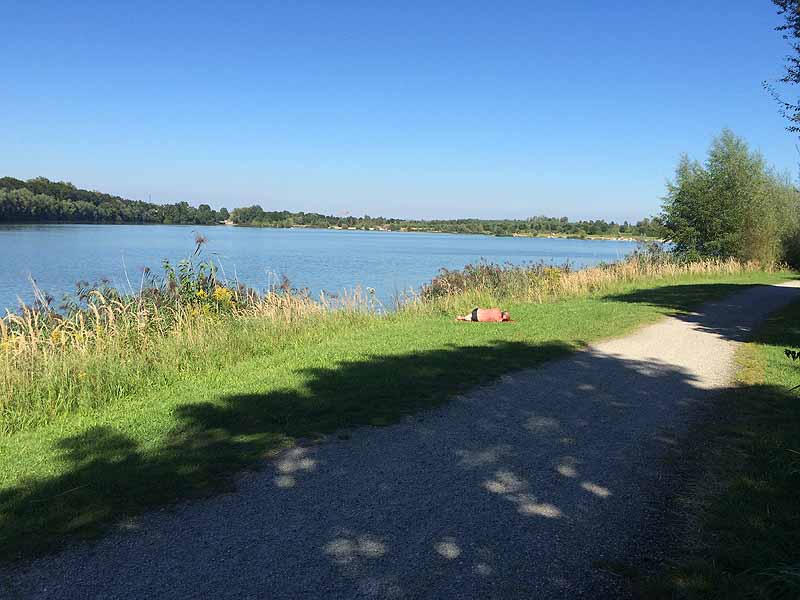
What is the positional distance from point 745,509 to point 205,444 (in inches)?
164

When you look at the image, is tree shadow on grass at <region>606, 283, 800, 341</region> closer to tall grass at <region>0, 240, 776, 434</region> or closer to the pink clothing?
tall grass at <region>0, 240, 776, 434</region>

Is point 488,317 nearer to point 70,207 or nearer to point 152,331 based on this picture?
point 152,331

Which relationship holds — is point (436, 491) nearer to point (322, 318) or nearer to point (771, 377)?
point (771, 377)

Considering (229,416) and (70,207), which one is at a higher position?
(70,207)

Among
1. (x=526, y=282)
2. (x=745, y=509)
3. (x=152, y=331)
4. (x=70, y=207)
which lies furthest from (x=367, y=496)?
(x=70, y=207)

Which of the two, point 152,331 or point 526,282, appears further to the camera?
point 526,282

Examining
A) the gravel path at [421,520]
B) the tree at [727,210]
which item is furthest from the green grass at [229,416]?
the tree at [727,210]

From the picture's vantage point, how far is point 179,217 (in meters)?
85.8

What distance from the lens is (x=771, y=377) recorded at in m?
7.84

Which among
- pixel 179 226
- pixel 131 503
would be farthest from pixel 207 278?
pixel 179 226

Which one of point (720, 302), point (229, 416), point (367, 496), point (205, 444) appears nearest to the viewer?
point (367, 496)

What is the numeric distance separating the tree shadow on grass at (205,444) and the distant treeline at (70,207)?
55.6 meters

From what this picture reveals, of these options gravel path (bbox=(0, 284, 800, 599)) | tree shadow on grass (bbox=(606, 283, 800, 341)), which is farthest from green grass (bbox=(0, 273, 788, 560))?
tree shadow on grass (bbox=(606, 283, 800, 341))

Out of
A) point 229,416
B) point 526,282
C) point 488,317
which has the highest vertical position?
point 526,282
